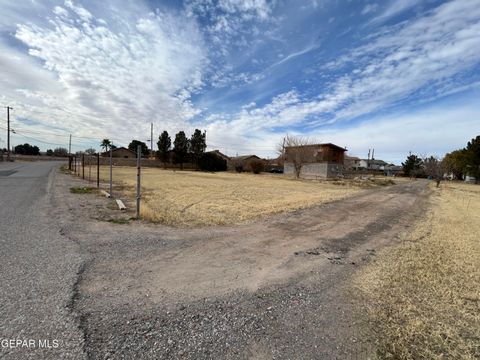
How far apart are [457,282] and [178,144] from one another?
55.6m

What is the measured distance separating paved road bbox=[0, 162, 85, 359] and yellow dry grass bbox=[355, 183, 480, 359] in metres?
2.98

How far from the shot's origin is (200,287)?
10.7 feet

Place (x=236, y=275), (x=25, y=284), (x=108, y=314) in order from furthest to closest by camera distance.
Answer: (x=236, y=275) < (x=25, y=284) < (x=108, y=314)

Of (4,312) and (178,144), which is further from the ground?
(178,144)

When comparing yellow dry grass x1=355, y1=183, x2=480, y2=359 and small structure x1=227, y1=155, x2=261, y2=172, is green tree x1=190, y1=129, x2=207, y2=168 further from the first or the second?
yellow dry grass x1=355, y1=183, x2=480, y2=359

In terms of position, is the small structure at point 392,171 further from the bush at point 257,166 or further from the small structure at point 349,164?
the bush at point 257,166

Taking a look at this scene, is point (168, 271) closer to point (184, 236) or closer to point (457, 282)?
point (184, 236)

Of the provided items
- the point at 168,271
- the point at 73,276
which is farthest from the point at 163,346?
the point at 73,276

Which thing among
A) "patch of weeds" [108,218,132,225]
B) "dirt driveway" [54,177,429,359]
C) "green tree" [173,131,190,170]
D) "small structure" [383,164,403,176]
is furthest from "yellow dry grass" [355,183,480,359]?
"small structure" [383,164,403,176]

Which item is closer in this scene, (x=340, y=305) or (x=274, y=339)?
(x=274, y=339)

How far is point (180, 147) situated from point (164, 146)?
4478 mm

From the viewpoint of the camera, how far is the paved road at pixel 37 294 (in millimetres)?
2078

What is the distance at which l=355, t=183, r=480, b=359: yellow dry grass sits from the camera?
241cm

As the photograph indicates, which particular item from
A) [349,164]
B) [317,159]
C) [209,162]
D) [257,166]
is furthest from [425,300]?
[349,164]
